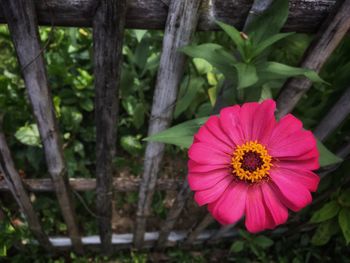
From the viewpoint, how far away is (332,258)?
141 cm

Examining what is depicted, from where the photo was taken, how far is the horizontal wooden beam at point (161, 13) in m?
0.66

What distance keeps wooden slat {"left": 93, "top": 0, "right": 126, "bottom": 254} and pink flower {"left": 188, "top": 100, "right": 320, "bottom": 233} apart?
0.76ft

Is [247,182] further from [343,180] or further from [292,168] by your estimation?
[343,180]

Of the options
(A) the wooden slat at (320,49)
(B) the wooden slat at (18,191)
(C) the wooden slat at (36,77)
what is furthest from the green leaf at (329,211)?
(B) the wooden slat at (18,191)

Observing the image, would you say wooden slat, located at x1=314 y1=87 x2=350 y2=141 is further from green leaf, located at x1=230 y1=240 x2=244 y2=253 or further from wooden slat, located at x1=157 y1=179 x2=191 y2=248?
green leaf, located at x1=230 y1=240 x2=244 y2=253

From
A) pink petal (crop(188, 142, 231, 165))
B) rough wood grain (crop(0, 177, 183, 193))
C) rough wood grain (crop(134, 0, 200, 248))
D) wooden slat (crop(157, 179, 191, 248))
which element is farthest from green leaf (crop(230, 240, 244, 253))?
pink petal (crop(188, 142, 231, 165))

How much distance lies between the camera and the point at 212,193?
0.68 meters

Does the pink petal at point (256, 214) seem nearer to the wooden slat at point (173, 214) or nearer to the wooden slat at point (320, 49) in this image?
the wooden slat at point (320, 49)

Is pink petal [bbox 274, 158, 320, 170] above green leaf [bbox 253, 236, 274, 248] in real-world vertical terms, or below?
above

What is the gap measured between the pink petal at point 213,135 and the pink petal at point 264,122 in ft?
0.18

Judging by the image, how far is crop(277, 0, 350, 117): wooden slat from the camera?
727 mm

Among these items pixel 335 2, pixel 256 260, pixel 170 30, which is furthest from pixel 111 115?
pixel 256 260

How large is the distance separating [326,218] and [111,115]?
2.43 feet

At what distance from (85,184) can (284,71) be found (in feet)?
2.35
